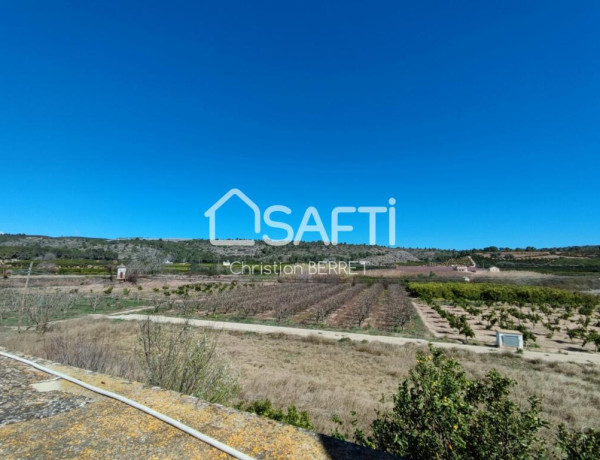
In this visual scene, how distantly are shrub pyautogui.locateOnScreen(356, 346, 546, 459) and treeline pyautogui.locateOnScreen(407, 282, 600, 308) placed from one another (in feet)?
115

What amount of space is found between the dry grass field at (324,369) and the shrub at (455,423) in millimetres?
3080

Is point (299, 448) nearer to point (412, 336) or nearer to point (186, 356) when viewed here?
point (186, 356)

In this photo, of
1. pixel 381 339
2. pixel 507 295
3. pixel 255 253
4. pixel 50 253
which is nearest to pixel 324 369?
pixel 381 339

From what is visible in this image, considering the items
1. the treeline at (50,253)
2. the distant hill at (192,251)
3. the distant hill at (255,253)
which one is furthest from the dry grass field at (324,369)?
the distant hill at (192,251)

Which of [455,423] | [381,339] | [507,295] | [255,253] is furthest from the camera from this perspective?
[255,253]

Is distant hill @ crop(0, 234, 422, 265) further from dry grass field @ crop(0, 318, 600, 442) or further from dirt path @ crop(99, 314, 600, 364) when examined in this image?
dry grass field @ crop(0, 318, 600, 442)

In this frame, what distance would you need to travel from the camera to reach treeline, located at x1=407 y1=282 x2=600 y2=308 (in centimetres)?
3522

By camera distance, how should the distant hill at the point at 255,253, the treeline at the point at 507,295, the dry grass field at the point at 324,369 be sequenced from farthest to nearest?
the distant hill at the point at 255,253 < the treeline at the point at 507,295 < the dry grass field at the point at 324,369

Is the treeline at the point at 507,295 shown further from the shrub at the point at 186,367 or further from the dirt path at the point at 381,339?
the shrub at the point at 186,367

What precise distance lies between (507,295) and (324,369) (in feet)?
116

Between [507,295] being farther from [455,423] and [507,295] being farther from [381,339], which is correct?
[455,423]

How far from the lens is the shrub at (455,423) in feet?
8.69

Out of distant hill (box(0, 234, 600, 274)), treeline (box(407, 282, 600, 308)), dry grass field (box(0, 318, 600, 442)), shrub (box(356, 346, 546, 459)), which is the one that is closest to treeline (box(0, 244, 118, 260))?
distant hill (box(0, 234, 600, 274))

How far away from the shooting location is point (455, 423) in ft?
9.17
